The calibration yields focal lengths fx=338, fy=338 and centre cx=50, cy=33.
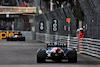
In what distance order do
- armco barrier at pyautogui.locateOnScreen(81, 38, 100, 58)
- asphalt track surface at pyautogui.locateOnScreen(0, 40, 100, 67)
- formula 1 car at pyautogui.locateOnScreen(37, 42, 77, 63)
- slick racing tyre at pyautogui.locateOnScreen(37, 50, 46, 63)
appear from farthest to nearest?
armco barrier at pyautogui.locateOnScreen(81, 38, 100, 58) → slick racing tyre at pyautogui.locateOnScreen(37, 50, 46, 63) → formula 1 car at pyautogui.locateOnScreen(37, 42, 77, 63) → asphalt track surface at pyautogui.locateOnScreen(0, 40, 100, 67)

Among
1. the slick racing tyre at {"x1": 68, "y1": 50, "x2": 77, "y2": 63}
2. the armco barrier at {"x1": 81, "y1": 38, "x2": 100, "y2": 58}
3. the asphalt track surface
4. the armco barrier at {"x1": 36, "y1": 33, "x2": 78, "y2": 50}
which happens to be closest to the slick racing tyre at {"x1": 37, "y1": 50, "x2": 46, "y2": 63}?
the asphalt track surface

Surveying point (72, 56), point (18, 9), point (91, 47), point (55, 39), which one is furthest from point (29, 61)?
point (18, 9)

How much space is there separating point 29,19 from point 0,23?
520cm

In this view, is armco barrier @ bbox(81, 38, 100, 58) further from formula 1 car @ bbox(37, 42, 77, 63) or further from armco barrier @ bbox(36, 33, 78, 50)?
formula 1 car @ bbox(37, 42, 77, 63)

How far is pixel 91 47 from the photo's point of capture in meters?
17.4

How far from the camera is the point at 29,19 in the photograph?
59.1m

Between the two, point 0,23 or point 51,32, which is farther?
point 0,23

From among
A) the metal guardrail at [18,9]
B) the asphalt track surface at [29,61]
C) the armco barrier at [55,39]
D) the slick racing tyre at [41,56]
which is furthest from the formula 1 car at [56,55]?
the metal guardrail at [18,9]

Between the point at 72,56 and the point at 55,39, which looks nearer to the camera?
the point at 72,56

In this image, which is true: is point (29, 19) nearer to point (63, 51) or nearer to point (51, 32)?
point (51, 32)

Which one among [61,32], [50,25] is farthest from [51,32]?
[61,32]

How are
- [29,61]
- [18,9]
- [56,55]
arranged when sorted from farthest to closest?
1. [18,9]
2. [29,61]
3. [56,55]

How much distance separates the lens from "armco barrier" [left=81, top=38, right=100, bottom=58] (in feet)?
53.5

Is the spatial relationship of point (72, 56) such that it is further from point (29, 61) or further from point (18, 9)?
point (18, 9)
